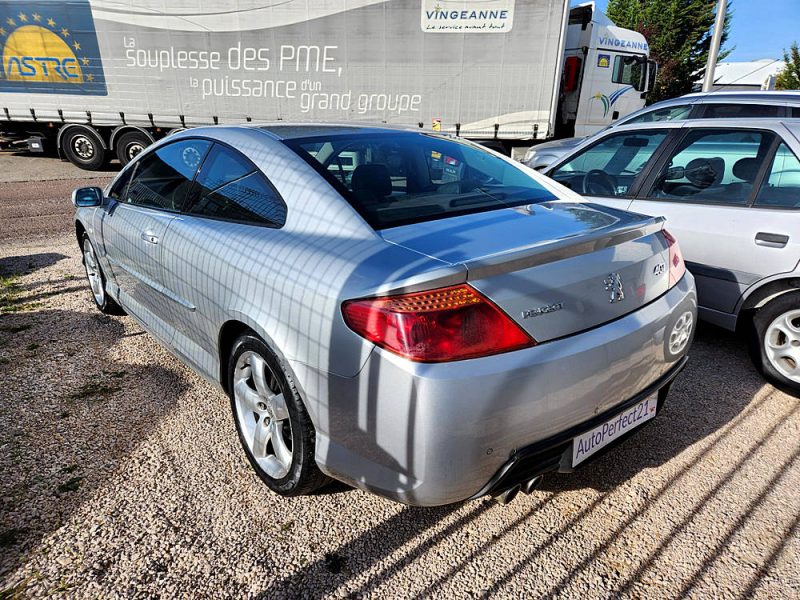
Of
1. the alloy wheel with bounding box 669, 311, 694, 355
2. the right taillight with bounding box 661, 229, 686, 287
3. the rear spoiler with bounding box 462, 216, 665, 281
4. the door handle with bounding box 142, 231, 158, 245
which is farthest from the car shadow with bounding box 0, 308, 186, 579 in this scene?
the right taillight with bounding box 661, 229, 686, 287

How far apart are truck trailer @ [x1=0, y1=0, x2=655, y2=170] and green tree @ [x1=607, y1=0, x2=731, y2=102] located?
95.3 feet

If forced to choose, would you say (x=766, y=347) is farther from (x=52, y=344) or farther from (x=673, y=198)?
(x=52, y=344)

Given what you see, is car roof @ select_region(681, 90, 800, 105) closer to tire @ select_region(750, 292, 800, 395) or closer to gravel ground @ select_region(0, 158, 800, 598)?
tire @ select_region(750, 292, 800, 395)

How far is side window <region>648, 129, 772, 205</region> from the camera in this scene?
3.31m

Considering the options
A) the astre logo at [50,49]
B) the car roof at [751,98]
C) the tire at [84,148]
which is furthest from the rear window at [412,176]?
the tire at [84,148]

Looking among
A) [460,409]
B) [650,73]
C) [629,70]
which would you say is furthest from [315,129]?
[650,73]

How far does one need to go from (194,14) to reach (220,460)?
12.3 meters

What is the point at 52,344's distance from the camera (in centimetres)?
371

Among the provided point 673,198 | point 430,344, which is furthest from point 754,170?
point 430,344

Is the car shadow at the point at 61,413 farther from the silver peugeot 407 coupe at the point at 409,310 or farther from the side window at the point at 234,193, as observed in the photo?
the side window at the point at 234,193

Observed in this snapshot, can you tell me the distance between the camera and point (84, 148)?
13898mm

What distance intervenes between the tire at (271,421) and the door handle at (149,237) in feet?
3.15

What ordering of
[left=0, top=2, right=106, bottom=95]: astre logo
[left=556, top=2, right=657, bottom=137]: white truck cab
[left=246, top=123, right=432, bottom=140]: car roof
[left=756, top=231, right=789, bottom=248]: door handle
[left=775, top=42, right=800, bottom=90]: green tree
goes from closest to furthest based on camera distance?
[left=246, top=123, right=432, bottom=140]: car roof, [left=756, top=231, right=789, bottom=248]: door handle, [left=556, top=2, right=657, bottom=137]: white truck cab, [left=0, top=2, right=106, bottom=95]: astre logo, [left=775, top=42, right=800, bottom=90]: green tree

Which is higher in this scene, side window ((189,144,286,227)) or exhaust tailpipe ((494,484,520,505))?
side window ((189,144,286,227))
